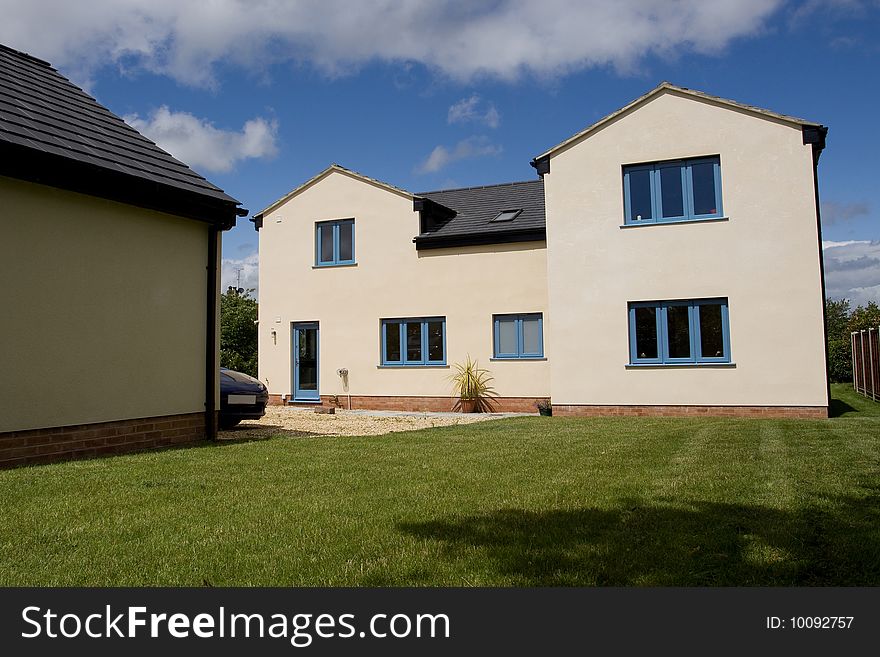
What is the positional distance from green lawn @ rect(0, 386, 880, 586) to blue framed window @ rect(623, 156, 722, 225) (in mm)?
6736

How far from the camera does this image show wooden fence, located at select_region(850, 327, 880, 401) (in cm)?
1791

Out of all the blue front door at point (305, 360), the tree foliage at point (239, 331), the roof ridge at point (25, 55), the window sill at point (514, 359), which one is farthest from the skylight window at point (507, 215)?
the tree foliage at point (239, 331)

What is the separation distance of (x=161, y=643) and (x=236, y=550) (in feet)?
4.21

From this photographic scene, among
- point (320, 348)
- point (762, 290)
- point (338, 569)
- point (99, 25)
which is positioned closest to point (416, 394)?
point (320, 348)

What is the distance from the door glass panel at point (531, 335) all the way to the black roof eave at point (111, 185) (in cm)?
839

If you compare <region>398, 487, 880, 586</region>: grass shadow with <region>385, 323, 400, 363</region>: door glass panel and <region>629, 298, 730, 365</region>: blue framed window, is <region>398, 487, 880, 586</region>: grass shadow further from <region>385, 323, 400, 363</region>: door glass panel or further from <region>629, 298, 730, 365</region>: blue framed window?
<region>385, 323, 400, 363</region>: door glass panel

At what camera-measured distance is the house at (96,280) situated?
8461 millimetres

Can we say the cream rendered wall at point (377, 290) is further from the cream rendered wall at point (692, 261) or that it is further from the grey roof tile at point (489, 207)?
the cream rendered wall at point (692, 261)

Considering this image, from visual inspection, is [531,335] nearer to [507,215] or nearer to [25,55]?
[507,215]

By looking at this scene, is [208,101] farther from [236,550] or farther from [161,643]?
[161,643]

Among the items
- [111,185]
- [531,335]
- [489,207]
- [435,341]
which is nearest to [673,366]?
[531,335]

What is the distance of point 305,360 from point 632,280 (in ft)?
32.0

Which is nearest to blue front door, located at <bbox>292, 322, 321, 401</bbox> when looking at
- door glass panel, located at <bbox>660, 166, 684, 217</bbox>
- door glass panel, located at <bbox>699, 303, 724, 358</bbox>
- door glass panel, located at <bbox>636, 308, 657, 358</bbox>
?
door glass panel, located at <bbox>636, 308, 657, 358</bbox>

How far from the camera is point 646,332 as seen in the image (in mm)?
15031
